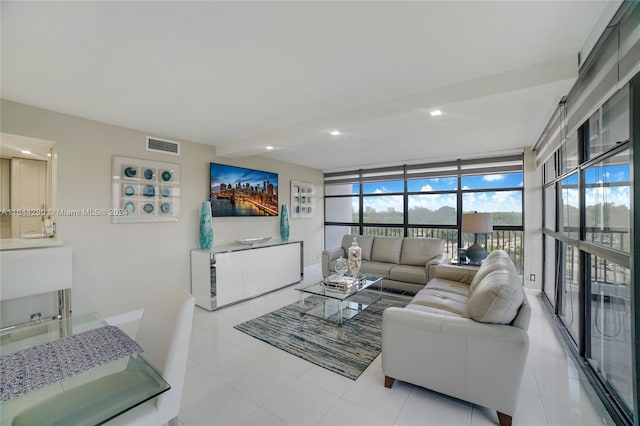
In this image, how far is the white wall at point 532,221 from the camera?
14.3 feet

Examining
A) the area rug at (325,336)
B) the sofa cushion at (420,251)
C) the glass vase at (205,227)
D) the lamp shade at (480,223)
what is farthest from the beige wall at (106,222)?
the lamp shade at (480,223)

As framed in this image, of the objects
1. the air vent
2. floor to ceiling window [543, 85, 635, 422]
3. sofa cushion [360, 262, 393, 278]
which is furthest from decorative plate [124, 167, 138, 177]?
floor to ceiling window [543, 85, 635, 422]

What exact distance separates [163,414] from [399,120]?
309 centimetres

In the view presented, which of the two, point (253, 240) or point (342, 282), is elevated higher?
point (253, 240)

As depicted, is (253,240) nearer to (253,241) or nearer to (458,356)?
(253,241)

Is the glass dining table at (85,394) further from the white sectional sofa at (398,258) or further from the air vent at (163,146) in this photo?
the white sectional sofa at (398,258)

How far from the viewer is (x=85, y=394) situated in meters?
1.29

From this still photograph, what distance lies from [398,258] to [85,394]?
4.38 metres

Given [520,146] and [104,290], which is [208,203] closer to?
[104,290]

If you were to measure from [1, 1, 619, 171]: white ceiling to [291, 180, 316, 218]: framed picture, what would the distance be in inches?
100.0

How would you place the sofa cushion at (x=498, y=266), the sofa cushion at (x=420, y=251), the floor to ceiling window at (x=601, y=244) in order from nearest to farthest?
1. the floor to ceiling window at (x=601, y=244)
2. the sofa cushion at (x=498, y=266)
3. the sofa cushion at (x=420, y=251)

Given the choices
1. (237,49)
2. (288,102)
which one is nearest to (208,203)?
(288,102)

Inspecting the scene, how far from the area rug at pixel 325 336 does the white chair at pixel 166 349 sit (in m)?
1.39

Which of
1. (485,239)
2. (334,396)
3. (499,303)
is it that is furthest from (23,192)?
(485,239)
